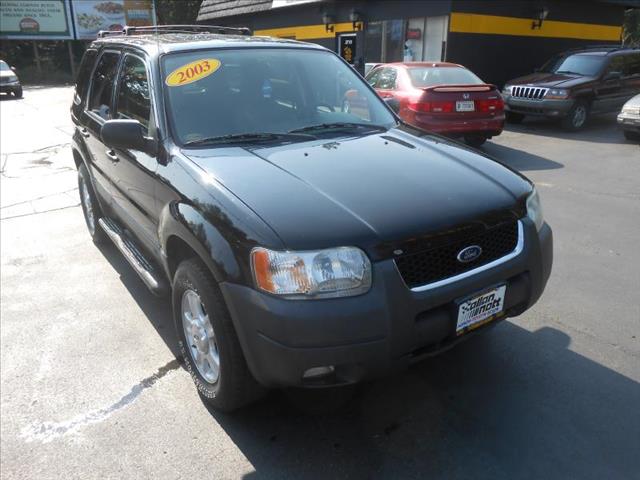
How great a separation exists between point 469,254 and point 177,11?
43479 mm

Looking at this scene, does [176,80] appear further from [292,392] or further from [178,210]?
[292,392]

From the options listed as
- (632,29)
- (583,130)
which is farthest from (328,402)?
(632,29)

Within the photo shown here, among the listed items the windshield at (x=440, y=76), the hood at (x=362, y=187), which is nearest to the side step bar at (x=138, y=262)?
the hood at (x=362, y=187)

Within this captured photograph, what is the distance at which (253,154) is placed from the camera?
9.53 ft

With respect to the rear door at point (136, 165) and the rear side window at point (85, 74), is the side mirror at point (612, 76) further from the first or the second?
the rear door at point (136, 165)

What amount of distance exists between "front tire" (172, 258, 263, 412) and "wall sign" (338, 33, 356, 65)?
15.1 m

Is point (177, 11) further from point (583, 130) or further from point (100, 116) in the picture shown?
point (100, 116)

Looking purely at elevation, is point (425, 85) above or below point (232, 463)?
above

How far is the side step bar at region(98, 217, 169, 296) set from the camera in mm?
3396

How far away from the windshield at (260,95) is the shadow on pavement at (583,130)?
860cm

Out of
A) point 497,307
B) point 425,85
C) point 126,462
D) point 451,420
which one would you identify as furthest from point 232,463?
point 425,85

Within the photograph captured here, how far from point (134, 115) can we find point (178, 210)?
1.23 metres

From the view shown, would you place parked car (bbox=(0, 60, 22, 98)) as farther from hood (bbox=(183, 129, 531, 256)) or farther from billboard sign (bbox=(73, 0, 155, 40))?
hood (bbox=(183, 129, 531, 256))

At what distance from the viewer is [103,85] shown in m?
4.40
